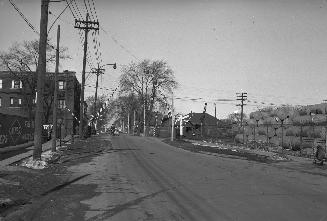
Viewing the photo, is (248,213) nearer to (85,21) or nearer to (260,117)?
(260,117)

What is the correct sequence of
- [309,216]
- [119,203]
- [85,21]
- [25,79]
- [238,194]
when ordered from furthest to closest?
[25,79] < [85,21] < [238,194] < [119,203] < [309,216]

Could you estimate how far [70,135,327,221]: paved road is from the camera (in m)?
9.84

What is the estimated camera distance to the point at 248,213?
10.0 meters

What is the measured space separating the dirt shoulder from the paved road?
18.4 inches

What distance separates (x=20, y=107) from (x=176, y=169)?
69837 millimetres

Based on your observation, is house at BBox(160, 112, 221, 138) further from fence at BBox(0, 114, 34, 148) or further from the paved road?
the paved road

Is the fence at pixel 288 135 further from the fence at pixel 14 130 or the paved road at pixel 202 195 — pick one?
the fence at pixel 14 130

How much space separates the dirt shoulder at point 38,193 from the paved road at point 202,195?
47 cm

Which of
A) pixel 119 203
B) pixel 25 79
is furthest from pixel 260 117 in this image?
pixel 25 79

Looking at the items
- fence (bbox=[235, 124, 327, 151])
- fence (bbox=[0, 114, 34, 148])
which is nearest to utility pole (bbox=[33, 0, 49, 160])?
fence (bbox=[0, 114, 34, 148])

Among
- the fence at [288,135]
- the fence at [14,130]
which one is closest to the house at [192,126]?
the fence at [288,135]

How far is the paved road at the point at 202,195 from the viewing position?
32.3 ft

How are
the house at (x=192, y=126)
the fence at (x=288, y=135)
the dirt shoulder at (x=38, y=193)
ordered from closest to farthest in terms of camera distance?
the dirt shoulder at (x=38, y=193)
the fence at (x=288, y=135)
the house at (x=192, y=126)

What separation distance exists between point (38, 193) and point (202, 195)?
418 centimetres
